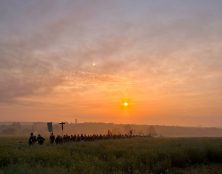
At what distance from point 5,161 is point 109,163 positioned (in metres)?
7.44

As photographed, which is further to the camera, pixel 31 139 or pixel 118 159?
pixel 31 139

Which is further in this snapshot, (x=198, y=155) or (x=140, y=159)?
(x=198, y=155)

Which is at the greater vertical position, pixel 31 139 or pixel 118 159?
pixel 31 139

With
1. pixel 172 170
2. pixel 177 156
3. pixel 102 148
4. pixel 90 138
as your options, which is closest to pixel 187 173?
pixel 172 170

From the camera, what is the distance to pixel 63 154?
3189cm

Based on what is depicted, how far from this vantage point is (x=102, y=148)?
39219 millimetres

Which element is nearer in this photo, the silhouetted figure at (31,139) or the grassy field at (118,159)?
the grassy field at (118,159)

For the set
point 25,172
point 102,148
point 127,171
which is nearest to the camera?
point 25,172

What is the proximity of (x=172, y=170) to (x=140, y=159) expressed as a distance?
2809 mm

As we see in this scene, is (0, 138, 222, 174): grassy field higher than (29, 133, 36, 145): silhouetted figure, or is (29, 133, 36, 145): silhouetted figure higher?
(29, 133, 36, 145): silhouetted figure

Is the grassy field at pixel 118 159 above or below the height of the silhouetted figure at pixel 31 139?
below

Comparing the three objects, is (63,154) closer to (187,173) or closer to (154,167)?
(154,167)

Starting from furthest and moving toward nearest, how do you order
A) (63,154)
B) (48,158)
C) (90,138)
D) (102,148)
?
(90,138) < (102,148) < (63,154) < (48,158)

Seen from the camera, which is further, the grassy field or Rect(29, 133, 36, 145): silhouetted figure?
Rect(29, 133, 36, 145): silhouetted figure
